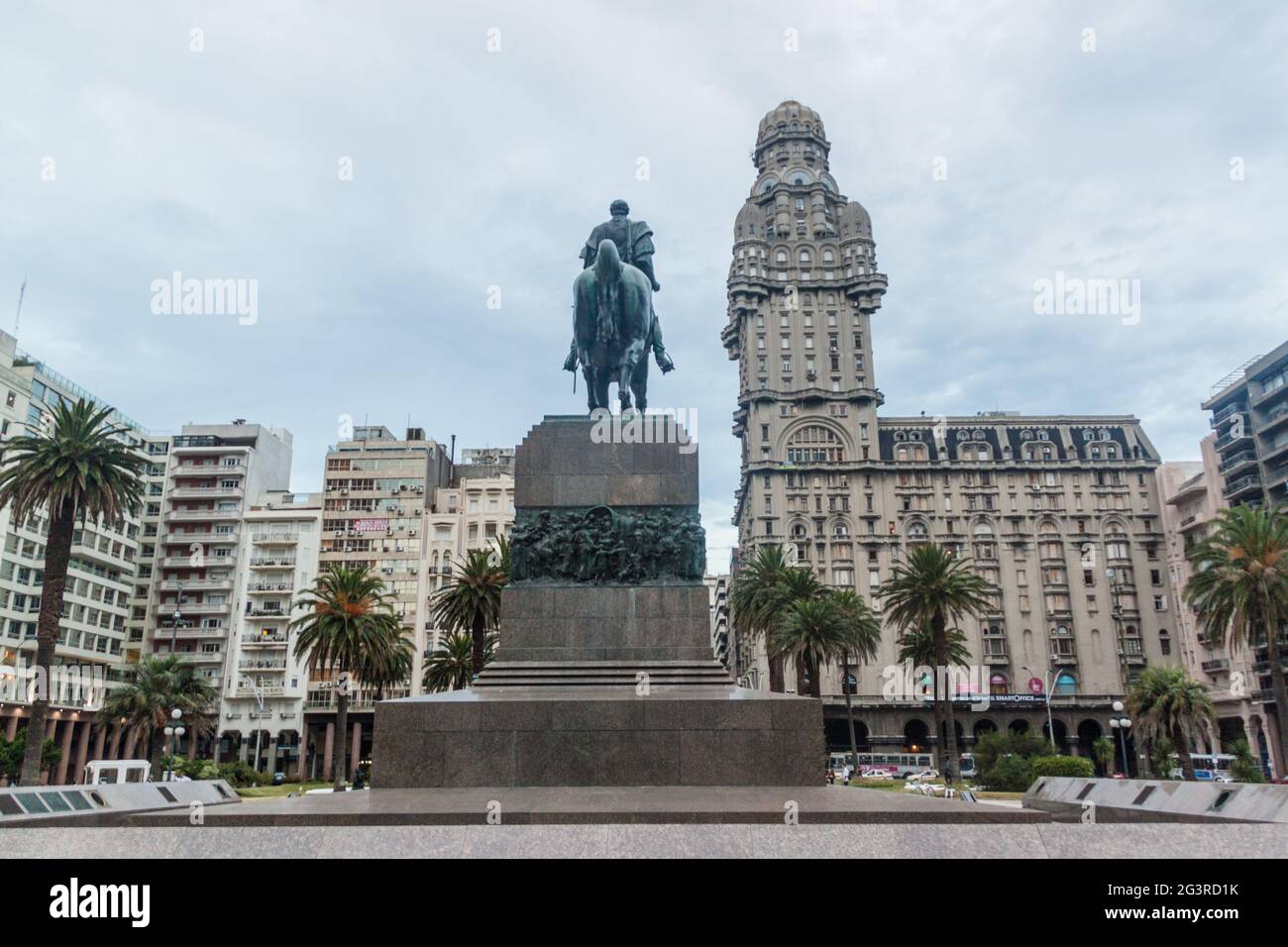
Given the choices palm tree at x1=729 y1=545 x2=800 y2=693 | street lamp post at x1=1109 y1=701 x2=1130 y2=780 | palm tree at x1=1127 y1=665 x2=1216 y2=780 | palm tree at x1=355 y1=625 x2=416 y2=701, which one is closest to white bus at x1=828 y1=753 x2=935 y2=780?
street lamp post at x1=1109 y1=701 x2=1130 y2=780

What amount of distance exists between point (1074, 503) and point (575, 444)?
9285 centimetres

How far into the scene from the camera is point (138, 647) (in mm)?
88438

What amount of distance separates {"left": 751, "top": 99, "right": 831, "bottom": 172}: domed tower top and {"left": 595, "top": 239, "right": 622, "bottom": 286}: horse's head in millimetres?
101848

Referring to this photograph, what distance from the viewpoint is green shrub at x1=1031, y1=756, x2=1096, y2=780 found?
44312 millimetres

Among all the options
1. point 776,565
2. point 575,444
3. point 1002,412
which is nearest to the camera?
point 575,444

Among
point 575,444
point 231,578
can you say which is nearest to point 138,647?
point 231,578

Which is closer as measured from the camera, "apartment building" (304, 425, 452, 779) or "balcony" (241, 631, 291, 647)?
"balcony" (241, 631, 291, 647)

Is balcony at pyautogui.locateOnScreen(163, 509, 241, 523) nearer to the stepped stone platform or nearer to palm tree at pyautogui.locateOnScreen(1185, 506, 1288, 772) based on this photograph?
the stepped stone platform

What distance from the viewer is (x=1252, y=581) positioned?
147 feet

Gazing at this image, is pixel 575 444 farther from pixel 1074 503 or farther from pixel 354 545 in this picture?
pixel 1074 503

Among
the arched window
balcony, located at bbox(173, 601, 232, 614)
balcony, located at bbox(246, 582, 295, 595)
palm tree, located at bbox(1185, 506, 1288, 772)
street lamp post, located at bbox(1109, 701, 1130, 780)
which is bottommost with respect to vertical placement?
street lamp post, located at bbox(1109, 701, 1130, 780)

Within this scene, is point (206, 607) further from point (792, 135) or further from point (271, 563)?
point (792, 135)

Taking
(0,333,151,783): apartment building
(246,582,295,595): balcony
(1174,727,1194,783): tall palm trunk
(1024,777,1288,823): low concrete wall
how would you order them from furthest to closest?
(246,582,295,595): balcony
(0,333,151,783): apartment building
(1174,727,1194,783): tall palm trunk
(1024,777,1288,823): low concrete wall
